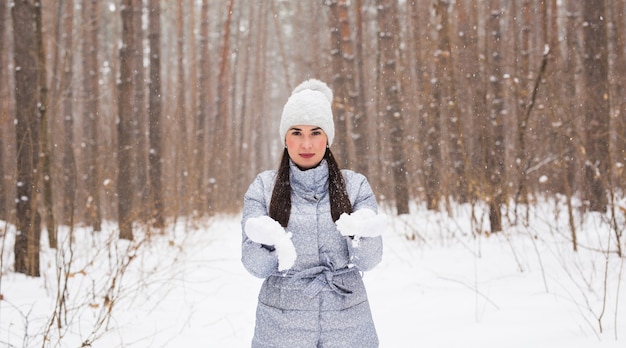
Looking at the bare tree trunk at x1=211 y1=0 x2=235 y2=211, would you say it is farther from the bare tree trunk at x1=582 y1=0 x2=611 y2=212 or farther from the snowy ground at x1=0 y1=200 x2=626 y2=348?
the snowy ground at x1=0 y1=200 x2=626 y2=348

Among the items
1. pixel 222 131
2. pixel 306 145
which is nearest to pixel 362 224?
pixel 306 145

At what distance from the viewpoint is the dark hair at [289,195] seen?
6.01 feet

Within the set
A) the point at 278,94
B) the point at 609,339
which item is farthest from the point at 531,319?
the point at 278,94

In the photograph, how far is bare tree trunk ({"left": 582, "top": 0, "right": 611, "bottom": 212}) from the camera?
6652 mm

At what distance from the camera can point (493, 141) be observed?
24.3 ft

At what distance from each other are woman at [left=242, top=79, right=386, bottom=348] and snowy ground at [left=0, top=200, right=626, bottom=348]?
1529 mm

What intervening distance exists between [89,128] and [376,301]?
618 inches

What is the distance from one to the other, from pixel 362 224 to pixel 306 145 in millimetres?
438

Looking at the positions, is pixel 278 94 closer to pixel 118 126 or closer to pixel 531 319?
pixel 118 126

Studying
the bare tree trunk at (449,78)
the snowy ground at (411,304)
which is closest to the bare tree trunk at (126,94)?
the snowy ground at (411,304)

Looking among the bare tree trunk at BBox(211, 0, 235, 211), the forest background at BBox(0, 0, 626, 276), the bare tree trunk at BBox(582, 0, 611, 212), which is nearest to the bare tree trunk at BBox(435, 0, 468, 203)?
the forest background at BBox(0, 0, 626, 276)

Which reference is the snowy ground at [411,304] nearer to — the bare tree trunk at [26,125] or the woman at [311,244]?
the bare tree trunk at [26,125]

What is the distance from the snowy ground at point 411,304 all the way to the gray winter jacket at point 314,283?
1.51 m

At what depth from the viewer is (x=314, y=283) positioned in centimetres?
178
